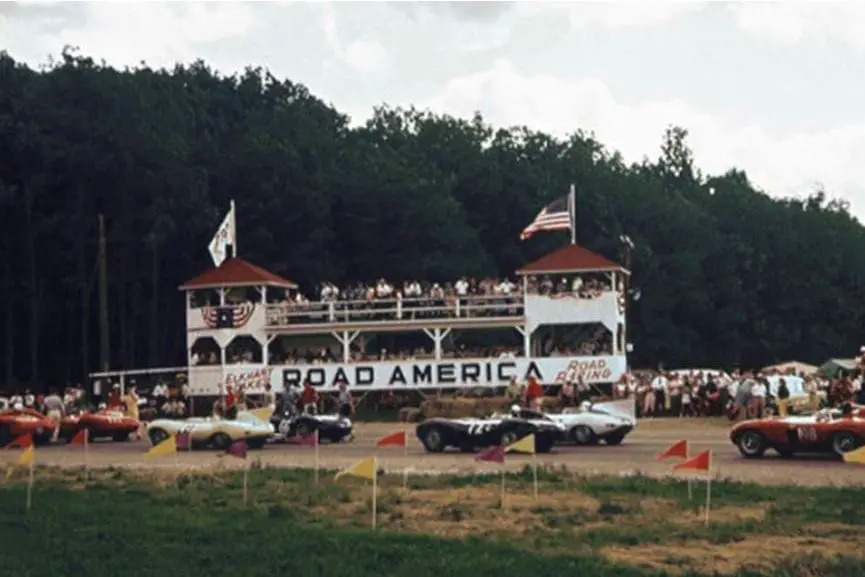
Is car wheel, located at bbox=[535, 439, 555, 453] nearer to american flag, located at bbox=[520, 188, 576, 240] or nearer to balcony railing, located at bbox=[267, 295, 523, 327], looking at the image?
balcony railing, located at bbox=[267, 295, 523, 327]

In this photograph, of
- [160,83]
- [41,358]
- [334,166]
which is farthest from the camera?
[160,83]

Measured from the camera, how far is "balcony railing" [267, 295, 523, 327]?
2222 inches

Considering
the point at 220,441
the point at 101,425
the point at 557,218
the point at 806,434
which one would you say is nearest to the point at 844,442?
the point at 806,434

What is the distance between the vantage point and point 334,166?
85.6m

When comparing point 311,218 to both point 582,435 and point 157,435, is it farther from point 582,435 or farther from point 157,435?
point 582,435

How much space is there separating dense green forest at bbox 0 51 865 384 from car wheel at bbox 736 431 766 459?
43.6 metres

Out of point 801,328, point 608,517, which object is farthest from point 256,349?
point 801,328

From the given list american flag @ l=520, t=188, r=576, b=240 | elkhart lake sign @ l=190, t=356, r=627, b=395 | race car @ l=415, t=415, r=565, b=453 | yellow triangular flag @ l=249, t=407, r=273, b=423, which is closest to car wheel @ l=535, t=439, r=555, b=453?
race car @ l=415, t=415, r=565, b=453

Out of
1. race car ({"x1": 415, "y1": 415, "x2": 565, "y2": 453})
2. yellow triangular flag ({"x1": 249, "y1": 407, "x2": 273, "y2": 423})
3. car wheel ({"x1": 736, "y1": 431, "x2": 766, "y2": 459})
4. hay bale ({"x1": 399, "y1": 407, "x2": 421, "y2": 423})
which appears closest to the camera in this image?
car wheel ({"x1": 736, "y1": 431, "x2": 766, "y2": 459})

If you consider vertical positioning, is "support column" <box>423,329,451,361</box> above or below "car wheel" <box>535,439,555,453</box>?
above

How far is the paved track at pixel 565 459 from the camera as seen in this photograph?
30781 millimetres

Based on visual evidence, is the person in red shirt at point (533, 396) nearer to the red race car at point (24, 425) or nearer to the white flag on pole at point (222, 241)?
the red race car at point (24, 425)

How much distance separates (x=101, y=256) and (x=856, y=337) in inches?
2488

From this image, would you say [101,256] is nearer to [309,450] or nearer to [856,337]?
[309,450]
